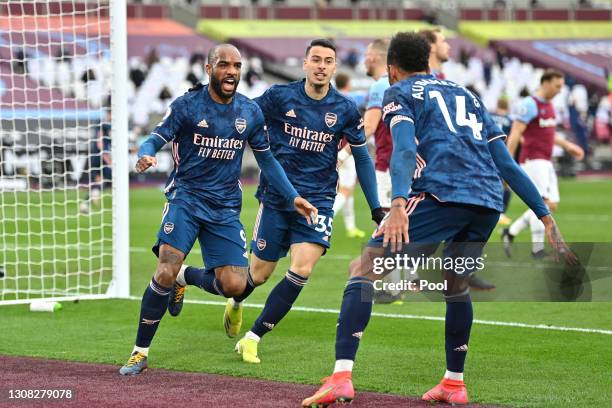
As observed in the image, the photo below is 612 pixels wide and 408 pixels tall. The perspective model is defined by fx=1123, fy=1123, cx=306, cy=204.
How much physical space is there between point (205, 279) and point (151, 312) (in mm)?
713

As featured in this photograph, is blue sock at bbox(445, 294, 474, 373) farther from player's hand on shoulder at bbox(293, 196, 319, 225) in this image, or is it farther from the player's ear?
the player's ear

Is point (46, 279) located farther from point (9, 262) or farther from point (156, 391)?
point (156, 391)

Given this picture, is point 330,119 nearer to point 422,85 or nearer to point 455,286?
point 422,85

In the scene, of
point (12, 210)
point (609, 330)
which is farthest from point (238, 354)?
point (12, 210)

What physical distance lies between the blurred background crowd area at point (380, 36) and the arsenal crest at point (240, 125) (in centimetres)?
2422

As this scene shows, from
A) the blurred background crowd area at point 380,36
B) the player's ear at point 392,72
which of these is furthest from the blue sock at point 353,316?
the blurred background crowd area at point 380,36

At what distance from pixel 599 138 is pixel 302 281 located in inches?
1261

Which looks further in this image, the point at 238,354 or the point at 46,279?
the point at 46,279

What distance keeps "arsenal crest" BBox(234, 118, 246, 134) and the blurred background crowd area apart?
79.5 feet

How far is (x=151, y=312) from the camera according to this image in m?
7.78

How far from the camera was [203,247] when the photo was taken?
27.1ft

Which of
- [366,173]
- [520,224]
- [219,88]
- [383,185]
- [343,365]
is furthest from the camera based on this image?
[520,224]

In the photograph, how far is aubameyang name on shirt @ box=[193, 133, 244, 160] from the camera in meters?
7.98

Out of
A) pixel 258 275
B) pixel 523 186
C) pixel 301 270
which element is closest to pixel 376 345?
pixel 301 270
